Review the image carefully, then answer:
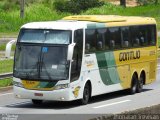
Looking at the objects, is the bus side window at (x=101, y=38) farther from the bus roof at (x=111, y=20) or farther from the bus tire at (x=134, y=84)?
the bus tire at (x=134, y=84)

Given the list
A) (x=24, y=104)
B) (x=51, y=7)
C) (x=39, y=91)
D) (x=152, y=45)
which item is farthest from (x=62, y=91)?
(x=51, y=7)

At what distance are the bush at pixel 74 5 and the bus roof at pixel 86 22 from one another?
5127 cm

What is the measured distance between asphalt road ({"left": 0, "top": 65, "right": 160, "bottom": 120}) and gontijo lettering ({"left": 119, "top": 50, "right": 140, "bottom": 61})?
1374 mm

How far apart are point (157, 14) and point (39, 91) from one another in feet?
191

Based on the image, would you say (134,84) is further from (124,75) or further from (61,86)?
(61,86)

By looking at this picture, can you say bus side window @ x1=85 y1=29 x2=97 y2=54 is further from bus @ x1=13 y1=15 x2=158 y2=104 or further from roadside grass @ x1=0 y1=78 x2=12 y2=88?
roadside grass @ x1=0 y1=78 x2=12 y2=88

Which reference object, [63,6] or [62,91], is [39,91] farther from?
[63,6]

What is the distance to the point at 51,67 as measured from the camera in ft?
64.2

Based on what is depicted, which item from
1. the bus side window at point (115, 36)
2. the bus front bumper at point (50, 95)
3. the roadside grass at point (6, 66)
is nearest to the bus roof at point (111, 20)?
the bus side window at point (115, 36)

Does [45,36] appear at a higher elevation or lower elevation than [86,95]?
higher

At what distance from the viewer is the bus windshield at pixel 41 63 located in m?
19.5

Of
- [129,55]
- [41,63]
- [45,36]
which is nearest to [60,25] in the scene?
[45,36]

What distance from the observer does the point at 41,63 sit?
64.5ft

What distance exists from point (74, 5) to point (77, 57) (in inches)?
2282
